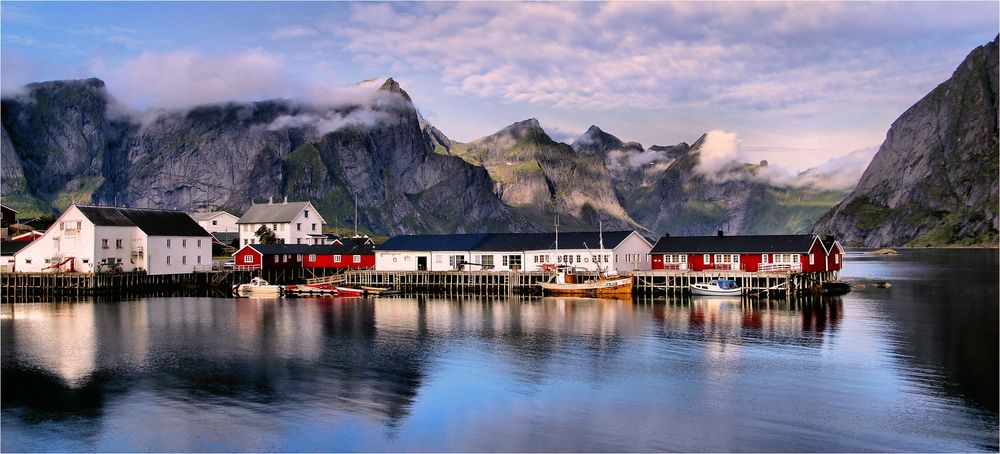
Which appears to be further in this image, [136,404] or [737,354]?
[737,354]

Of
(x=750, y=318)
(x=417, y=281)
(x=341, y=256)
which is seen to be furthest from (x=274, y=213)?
(x=750, y=318)

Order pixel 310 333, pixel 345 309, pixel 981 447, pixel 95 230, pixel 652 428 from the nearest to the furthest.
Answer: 1. pixel 981 447
2. pixel 652 428
3. pixel 310 333
4. pixel 345 309
5. pixel 95 230

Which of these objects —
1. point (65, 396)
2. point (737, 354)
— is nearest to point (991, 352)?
point (737, 354)

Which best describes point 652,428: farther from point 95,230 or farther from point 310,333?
point 95,230

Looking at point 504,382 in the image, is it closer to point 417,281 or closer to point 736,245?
point 736,245

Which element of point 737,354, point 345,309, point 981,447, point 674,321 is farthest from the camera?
point 345,309

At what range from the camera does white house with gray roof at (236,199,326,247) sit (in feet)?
429

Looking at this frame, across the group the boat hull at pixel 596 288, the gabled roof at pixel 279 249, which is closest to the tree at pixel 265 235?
the gabled roof at pixel 279 249

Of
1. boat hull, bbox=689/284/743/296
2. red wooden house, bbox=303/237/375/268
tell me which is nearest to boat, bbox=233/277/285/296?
red wooden house, bbox=303/237/375/268

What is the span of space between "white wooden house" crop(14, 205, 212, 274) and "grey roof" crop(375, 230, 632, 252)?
23661 millimetres

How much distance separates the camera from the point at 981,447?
2597 centimetres

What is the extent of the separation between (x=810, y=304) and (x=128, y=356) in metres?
54.0

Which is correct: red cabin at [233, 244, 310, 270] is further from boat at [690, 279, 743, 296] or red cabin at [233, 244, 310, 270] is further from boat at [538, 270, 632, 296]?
boat at [690, 279, 743, 296]

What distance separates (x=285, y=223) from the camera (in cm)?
13112
